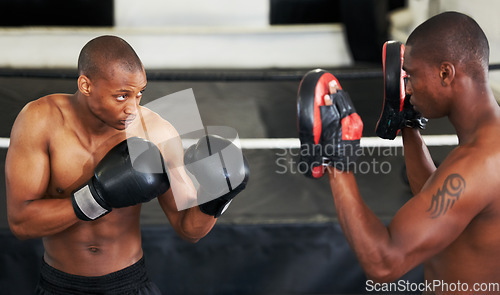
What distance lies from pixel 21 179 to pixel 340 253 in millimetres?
1133

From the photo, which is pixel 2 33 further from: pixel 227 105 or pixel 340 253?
pixel 340 253

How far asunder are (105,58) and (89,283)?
0.56 metres

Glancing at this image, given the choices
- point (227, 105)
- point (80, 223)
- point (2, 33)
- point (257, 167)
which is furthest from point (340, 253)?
point (2, 33)

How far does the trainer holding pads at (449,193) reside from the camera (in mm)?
1104

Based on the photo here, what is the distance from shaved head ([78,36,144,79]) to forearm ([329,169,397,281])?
0.55m

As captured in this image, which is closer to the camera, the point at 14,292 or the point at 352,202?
the point at 352,202

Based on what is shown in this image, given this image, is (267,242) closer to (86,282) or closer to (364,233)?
(86,282)

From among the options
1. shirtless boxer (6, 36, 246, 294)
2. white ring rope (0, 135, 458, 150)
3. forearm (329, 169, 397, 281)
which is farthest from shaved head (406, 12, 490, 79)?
white ring rope (0, 135, 458, 150)

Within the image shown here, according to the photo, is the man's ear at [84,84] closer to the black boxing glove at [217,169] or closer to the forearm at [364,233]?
the black boxing glove at [217,169]

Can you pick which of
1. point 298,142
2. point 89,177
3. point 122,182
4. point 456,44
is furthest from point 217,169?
point 298,142

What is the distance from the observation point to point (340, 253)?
6.41 ft

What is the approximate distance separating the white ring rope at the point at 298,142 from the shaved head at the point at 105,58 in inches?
50.7

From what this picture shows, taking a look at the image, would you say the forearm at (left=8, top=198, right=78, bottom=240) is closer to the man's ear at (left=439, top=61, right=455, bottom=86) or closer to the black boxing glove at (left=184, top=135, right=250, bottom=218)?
the black boxing glove at (left=184, top=135, right=250, bottom=218)

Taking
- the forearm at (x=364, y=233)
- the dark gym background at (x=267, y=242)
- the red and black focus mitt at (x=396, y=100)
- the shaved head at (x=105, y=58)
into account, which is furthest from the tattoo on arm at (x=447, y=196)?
the dark gym background at (x=267, y=242)
